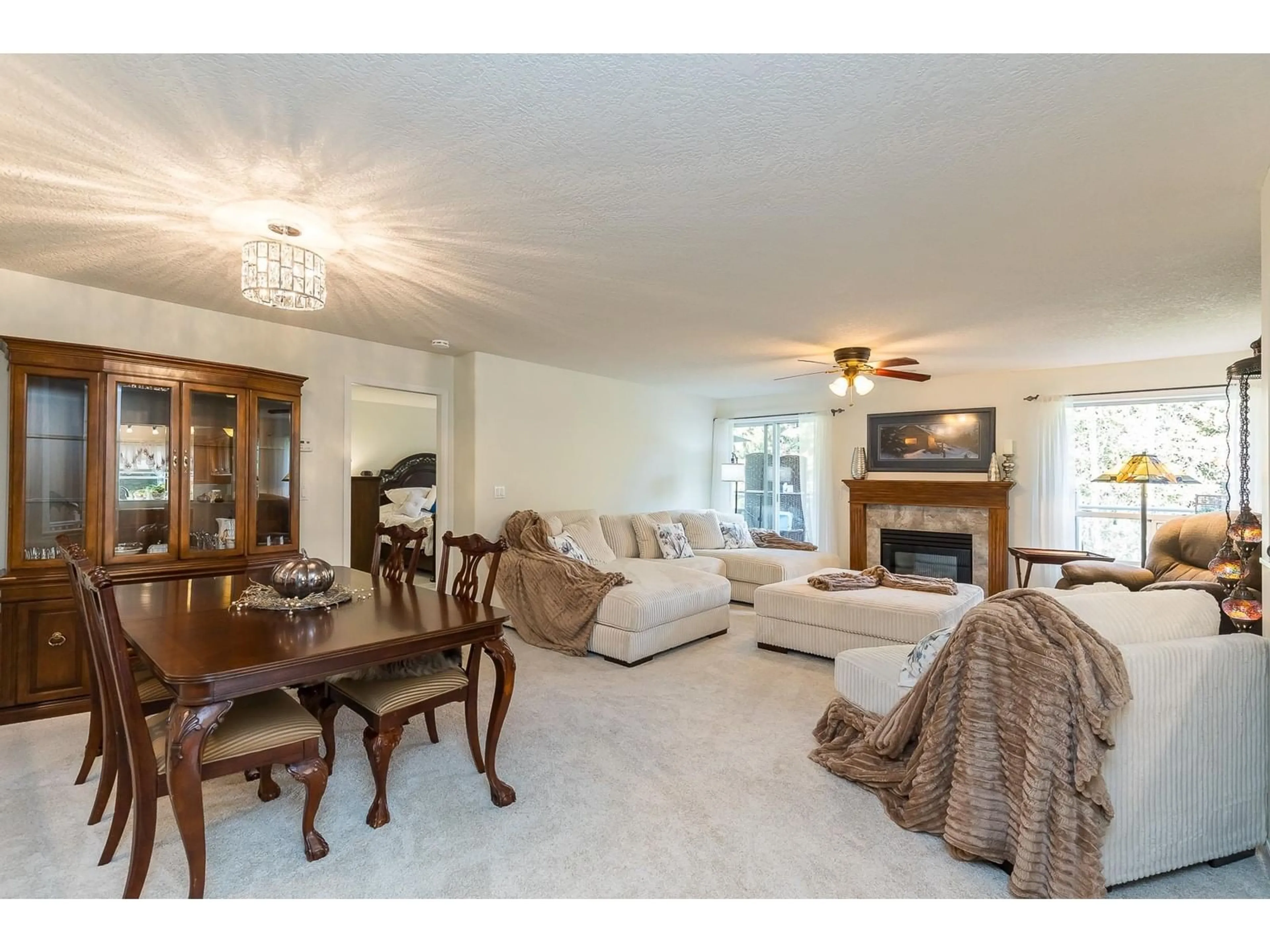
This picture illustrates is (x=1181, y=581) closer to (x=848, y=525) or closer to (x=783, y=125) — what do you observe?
(x=848, y=525)

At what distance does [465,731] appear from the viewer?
281 cm

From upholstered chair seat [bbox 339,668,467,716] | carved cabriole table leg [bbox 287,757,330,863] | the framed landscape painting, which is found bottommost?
carved cabriole table leg [bbox 287,757,330,863]

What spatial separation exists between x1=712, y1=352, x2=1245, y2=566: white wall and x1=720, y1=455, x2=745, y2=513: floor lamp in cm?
84

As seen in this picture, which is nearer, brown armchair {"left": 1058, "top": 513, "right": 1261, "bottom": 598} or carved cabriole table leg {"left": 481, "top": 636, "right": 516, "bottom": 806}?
carved cabriole table leg {"left": 481, "top": 636, "right": 516, "bottom": 806}

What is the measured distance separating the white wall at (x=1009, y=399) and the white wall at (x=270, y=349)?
14.3 ft

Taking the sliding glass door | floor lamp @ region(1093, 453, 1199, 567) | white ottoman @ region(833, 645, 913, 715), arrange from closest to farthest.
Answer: white ottoman @ region(833, 645, 913, 715) < floor lamp @ region(1093, 453, 1199, 567) < the sliding glass door

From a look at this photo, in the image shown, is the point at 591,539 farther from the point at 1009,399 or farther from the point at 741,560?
the point at 1009,399

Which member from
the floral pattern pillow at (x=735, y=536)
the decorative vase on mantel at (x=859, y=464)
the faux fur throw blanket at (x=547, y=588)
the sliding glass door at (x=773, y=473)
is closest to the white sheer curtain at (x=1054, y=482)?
the decorative vase on mantel at (x=859, y=464)

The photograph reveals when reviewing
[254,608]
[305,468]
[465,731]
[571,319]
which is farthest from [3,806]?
[571,319]

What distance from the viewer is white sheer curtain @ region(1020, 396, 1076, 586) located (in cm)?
534

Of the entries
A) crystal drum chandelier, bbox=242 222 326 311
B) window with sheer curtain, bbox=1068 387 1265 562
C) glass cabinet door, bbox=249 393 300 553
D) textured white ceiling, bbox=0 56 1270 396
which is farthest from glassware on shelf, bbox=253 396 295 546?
window with sheer curtain, bbox=1068 387 1265 562

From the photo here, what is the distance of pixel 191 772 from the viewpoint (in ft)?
5.15

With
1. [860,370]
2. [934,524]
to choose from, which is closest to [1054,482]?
[934,524]

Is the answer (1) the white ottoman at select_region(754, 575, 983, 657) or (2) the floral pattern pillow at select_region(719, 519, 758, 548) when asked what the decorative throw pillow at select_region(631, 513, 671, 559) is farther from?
(1) the white ottoman at select_region(754, 575, 983, 657)
